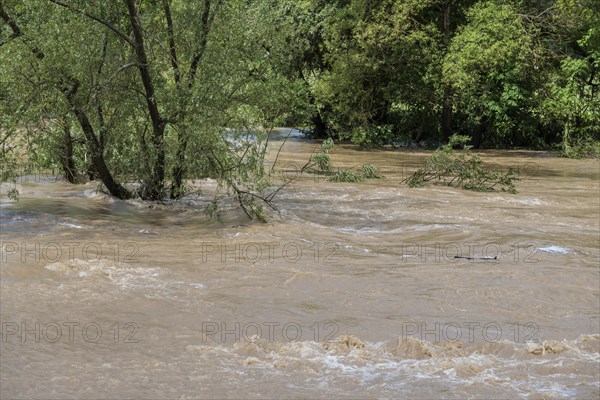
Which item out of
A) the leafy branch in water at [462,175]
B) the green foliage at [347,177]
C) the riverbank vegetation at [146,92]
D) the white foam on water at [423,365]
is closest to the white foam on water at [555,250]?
the white foam on water at [423,365]

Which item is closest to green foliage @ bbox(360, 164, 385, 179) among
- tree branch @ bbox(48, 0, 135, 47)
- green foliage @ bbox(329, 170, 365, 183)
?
green foliage @ bbox(329, 170, 365, 183)

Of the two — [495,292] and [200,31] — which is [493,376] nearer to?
[495,292]

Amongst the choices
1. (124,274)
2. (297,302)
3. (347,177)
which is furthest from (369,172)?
(297,302)

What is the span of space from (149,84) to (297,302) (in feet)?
18.5

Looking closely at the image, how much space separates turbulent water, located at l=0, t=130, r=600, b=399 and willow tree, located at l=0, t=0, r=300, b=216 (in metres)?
0.88

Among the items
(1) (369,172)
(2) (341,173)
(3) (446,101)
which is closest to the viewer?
(2) (341,173)

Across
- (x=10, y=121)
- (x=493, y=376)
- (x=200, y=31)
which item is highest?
(x=200, y=31)

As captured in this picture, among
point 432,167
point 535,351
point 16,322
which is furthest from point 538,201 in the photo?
point 16,322

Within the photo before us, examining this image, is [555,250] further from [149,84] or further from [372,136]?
[372,136]

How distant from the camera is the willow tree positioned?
1141 centimetres

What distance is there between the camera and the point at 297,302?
25.8ft

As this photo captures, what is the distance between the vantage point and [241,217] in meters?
12.7

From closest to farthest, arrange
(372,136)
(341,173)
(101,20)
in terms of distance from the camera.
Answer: (101,20) → (341,173) → (372,136)

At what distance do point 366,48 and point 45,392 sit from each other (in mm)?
22050
